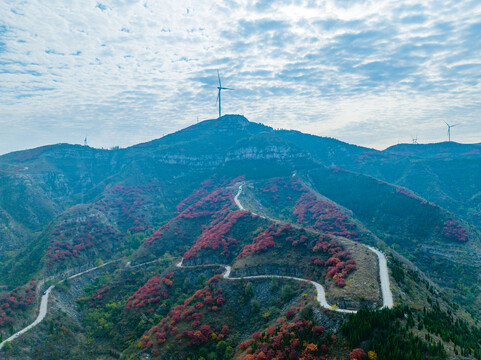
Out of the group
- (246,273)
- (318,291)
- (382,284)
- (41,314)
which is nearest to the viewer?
(382,284)

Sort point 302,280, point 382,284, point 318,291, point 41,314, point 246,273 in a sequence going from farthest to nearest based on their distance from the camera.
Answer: point 41,314 < point 246,273 < point 302,280 < point 318,291 < point 382,284

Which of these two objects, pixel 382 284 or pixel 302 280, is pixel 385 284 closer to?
pixel 382 284

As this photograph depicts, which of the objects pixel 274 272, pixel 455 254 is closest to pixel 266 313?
pixel 274 272

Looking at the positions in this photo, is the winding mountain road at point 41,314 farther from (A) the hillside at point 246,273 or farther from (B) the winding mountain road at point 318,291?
(A) the hillside at point 246,273

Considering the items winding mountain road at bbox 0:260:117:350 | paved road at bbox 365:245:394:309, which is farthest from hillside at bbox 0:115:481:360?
winding mountain road at bbox 0:260:117:350

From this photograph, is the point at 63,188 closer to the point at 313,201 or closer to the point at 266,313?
the point at 313,201

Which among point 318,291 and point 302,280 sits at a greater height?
point 318,291

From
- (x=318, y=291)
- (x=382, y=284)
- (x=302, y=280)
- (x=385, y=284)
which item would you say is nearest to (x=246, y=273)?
→ (x=302, y=280)

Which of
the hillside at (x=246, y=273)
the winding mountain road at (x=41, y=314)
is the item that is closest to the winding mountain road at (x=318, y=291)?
the winding mountain road at (x=41, y=314)

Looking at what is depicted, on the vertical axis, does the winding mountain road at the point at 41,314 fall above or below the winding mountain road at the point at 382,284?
below

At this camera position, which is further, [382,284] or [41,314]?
[41,314]
